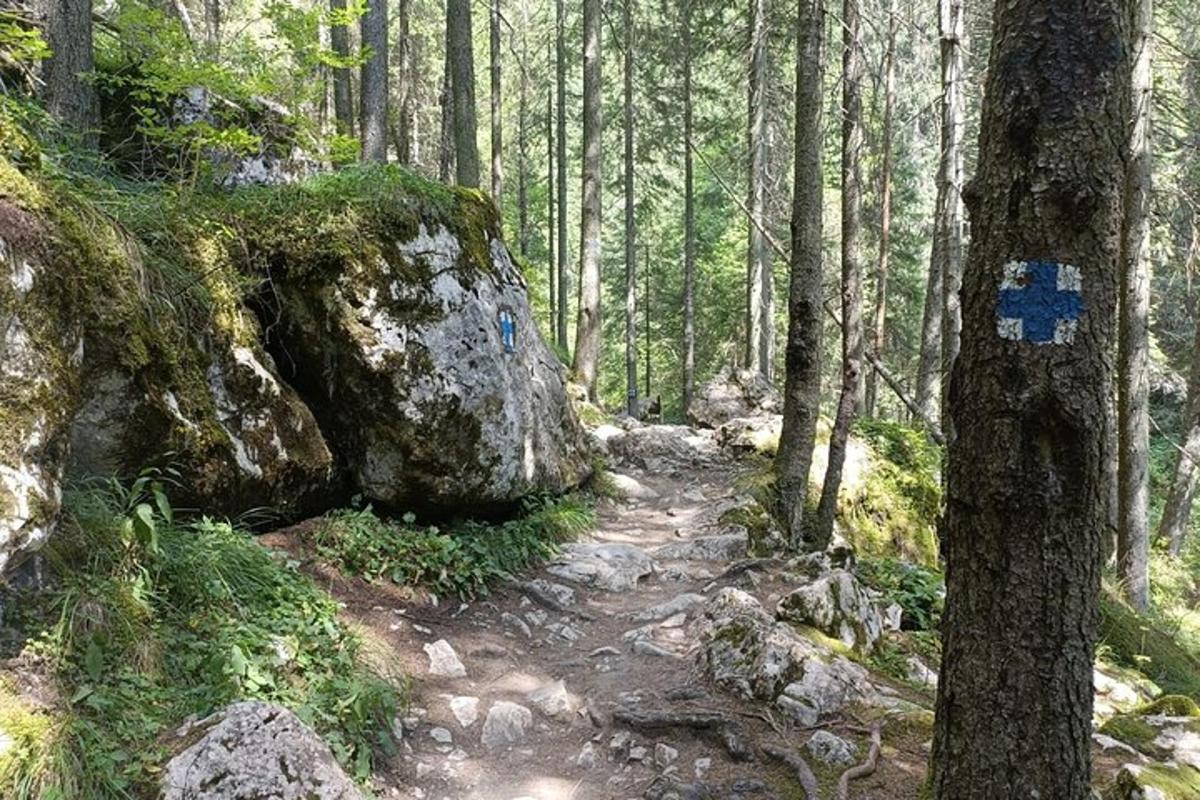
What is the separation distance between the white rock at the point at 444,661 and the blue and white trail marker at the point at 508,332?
2.62 m

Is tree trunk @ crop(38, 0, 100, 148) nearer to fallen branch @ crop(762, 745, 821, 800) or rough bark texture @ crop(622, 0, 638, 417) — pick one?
fallen branch @ crop(762, 745, 821, 800)

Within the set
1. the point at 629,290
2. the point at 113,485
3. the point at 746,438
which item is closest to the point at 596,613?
the point at 113,485

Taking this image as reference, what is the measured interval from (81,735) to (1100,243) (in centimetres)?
383

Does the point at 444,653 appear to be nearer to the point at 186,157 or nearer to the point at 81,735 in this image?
the point at 81,735

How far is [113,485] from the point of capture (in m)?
3.83

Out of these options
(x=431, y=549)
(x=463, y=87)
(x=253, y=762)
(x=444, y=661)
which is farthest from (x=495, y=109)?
(x=253, y=762)

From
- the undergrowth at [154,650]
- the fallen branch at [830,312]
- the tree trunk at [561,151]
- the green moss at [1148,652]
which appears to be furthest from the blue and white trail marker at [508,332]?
the tree trunk at [561,151]

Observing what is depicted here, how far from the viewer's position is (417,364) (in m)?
5.46

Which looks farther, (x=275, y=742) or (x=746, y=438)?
(x=746, y=438)

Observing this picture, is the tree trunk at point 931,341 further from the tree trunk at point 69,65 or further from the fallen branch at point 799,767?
the tree trunk at point 69,65

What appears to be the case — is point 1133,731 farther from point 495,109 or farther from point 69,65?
point 495,109

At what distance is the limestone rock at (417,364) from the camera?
17.4ft

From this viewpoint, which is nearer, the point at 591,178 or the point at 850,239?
the point at 850,239

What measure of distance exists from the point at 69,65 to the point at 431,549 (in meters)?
4.27
